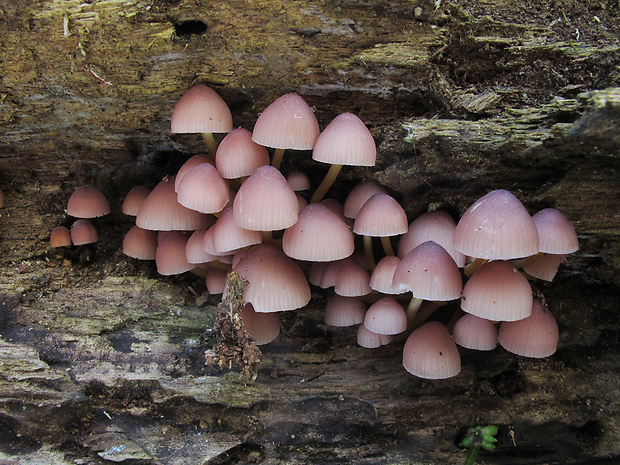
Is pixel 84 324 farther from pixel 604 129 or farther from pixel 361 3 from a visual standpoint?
pixel 604 129

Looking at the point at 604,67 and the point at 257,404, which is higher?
the point at 604,67

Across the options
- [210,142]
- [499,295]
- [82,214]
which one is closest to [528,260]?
[499,295]

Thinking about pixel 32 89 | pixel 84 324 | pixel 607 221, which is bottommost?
pixel 84 324

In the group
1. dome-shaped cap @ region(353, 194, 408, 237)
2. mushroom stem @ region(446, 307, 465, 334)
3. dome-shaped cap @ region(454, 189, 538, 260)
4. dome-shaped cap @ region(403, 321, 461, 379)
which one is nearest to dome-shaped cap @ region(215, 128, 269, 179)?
dome-shaped cap @ region(353, 194, 408, 237)

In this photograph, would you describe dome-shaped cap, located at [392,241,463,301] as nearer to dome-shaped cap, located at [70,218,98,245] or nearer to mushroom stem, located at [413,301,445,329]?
mushroom stem, located at [413,301,445,329]

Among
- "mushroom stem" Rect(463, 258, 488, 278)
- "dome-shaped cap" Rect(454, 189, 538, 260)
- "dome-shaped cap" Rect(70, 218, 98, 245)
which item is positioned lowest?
"dome-shaped cap" Rect(70, 218, 98, 245)

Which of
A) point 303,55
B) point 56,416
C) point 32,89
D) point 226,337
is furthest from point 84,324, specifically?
point 303,55
